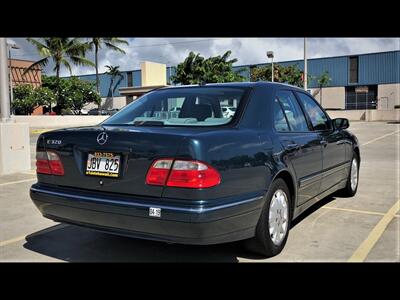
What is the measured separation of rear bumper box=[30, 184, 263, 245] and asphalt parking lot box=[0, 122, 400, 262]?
23.1 inches

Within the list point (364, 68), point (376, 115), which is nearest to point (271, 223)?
point (376, 115)

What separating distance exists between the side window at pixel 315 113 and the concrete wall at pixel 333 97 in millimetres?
48684

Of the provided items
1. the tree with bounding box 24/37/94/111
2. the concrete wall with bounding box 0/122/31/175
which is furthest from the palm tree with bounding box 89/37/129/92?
the concrete wall with bounding box 0/122/31/175

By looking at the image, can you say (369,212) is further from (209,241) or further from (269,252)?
(209,241)

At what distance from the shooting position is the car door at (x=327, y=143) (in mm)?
5215

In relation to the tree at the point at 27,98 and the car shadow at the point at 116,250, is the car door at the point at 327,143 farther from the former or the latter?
the tree at the point at 27,98

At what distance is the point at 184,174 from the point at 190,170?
54 millimetres

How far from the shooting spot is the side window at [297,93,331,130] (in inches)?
206

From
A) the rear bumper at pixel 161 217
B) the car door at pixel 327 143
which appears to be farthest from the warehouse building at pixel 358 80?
the rear bumper at pixel 161 217

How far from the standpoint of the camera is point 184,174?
3205mm

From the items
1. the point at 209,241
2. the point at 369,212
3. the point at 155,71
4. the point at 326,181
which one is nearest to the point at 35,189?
the point at 209,241

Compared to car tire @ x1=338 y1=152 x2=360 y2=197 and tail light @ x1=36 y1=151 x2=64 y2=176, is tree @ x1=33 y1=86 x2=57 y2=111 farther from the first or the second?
tail light @ x1=36 y1=151 x2=64 y2=176
